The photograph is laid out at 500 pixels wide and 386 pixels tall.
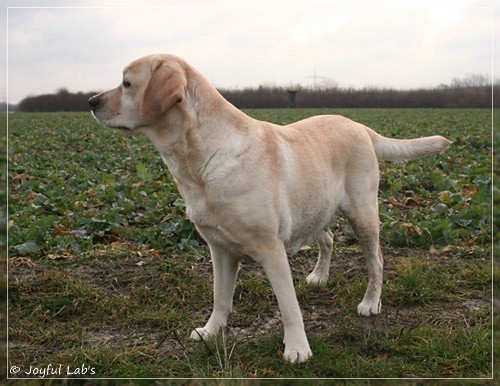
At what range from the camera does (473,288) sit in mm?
4602

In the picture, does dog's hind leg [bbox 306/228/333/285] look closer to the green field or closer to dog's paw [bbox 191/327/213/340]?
the green field

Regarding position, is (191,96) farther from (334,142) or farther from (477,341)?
(477,341)

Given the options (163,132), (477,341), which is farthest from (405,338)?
(163,132)

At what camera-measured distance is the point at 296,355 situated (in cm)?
338

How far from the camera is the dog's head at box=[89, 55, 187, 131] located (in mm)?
3084

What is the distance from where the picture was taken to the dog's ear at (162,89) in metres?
3.07

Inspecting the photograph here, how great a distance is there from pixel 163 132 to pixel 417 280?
2.51 metres

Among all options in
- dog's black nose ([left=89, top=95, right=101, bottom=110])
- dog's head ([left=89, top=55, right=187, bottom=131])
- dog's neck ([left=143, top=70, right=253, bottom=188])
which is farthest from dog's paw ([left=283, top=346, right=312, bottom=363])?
dog's black nose ([left=89, top=95, right=101, bottom=110])

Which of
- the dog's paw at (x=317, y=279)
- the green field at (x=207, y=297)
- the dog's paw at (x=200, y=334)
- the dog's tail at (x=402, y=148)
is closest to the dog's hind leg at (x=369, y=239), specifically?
the green field at (x=207, y=297)

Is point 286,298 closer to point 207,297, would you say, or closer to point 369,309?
point 369,309

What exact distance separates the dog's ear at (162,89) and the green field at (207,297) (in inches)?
57.6

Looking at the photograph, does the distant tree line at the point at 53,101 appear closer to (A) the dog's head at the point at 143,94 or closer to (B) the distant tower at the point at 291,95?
(A) the dog's head at the point at 143,94

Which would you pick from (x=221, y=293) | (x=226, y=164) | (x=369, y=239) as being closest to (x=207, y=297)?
(x=221, y=293)

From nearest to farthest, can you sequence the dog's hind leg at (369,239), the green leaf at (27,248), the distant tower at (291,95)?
1. the dog's hind leg at (369,239)
2. the green leaf at (27,248)
3. the distant tower at (291,95)
